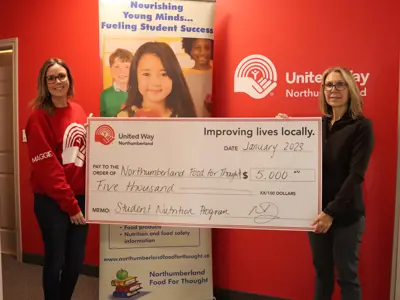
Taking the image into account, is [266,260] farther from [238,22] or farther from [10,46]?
[10,46]

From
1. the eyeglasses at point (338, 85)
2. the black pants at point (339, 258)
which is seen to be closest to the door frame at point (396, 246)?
the black pants at point (339, 258)

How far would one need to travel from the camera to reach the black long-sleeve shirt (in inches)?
70.3

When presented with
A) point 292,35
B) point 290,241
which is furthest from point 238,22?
point 290,241

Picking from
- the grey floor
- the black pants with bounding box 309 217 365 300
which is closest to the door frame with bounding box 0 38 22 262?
the grey floor

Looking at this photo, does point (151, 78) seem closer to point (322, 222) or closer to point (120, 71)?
point (120, 71)

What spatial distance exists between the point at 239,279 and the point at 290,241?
1.61 feet

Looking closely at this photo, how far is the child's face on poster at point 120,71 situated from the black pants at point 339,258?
1413 mm

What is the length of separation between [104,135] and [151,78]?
474 millimetres

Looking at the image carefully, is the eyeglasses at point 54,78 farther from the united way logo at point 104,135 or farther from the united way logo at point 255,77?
the united way logo at point 255,77

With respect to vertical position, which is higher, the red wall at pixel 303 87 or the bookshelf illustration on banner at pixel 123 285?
the red wall at pixel 303 87

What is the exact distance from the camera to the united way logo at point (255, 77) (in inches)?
96.5

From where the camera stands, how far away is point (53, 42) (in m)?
3.10

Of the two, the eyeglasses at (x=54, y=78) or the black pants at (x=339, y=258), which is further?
the eyeglasses at (x=54, y=78)

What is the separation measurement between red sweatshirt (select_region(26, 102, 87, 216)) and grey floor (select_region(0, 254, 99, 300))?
1096mm
